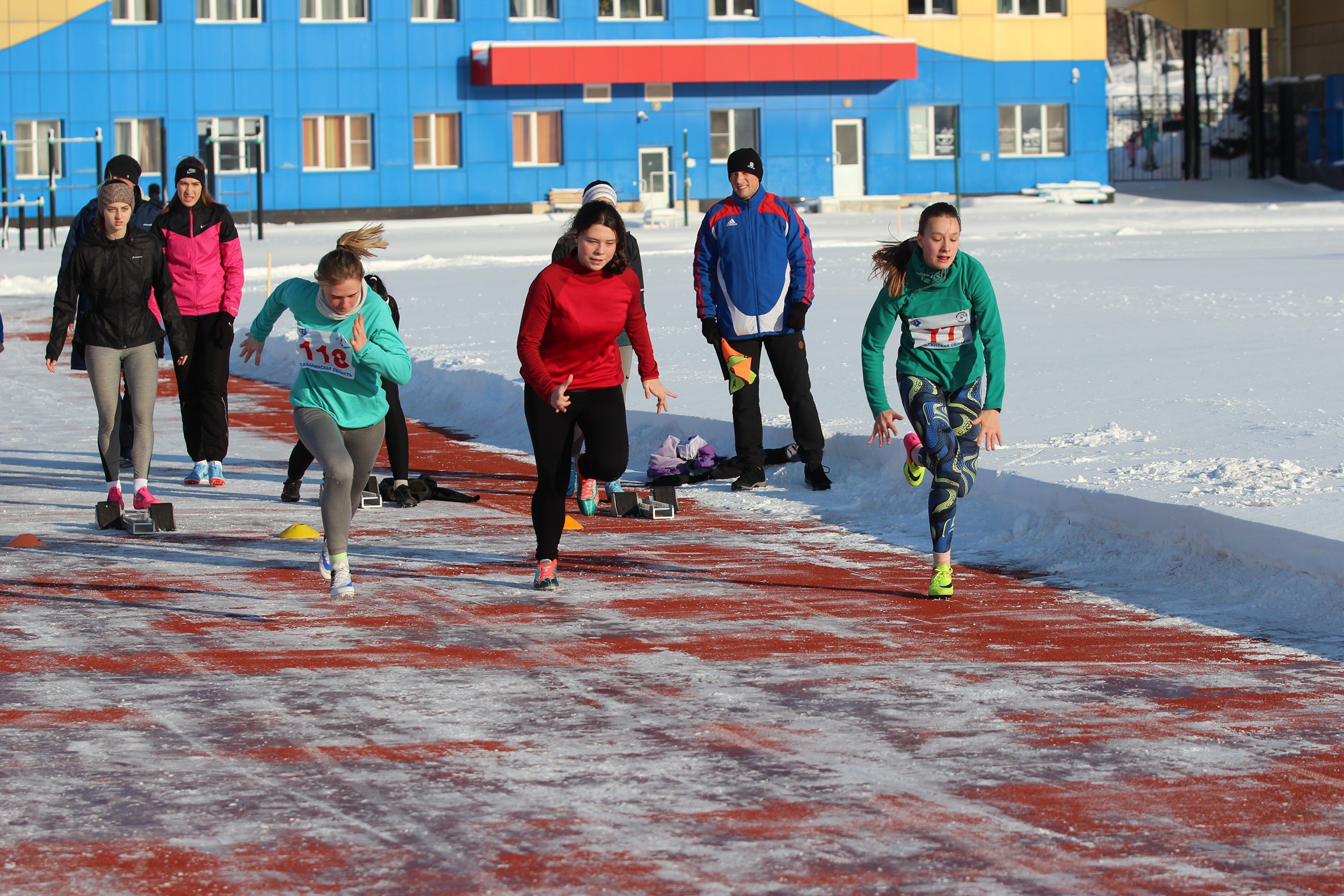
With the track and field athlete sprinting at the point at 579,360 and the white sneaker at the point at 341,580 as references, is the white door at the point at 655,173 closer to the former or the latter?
the track and field athlete sprinting at the point at 579,360

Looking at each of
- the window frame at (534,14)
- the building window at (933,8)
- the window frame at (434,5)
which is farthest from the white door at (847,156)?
the window frame at (434,5)

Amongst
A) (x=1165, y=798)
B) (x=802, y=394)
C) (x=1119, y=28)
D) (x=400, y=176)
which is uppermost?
(x=1119, y=28)

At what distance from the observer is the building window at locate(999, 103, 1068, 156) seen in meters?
55.3

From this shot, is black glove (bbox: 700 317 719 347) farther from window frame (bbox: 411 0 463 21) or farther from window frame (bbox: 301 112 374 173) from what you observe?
window frame (bbox: 411 0 463 21)

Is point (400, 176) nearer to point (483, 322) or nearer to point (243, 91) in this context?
point (243, 91)

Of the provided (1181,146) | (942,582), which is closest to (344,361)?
(942,582)

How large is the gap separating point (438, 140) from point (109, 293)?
140ft

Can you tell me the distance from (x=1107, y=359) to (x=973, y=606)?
7.50 m

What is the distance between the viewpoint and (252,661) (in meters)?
6.69

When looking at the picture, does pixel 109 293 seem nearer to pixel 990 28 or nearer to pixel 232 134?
pixel 232 134

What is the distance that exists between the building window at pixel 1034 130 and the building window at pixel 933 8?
3.45 m

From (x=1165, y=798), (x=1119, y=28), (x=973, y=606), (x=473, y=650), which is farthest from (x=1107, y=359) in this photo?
(x=1119, y=28)

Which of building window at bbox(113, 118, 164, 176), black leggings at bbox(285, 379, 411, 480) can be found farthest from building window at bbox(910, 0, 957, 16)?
black leggings at bbox(285, 379, 411, 480)

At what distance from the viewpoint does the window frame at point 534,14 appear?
51.6m
